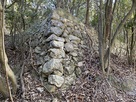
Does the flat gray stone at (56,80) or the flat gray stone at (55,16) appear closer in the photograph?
the flat gray stone at (56,80)

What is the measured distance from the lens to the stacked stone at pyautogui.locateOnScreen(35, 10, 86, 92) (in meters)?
4.58

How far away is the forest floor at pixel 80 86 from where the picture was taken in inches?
168

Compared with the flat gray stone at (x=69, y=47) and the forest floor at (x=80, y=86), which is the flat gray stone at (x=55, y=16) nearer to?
the flat gray stone at (x=69, y=47)

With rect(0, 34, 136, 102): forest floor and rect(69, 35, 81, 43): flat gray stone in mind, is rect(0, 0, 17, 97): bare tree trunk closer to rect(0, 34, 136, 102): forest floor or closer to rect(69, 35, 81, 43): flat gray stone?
rect(0, 34, 136, 102): forest floor

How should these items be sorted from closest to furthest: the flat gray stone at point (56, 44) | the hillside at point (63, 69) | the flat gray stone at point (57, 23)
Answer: the hillside at point (63, 69)
the flat gray stone at point (56, 44)
the flat gray stone at point (57, 23)

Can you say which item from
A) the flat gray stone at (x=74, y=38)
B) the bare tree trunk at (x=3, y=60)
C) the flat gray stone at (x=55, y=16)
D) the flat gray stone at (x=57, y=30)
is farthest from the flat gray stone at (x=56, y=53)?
the bare tree trunk at (x=3, y=60)

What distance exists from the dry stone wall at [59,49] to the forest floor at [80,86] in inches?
5.6

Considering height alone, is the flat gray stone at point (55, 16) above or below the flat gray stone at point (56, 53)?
above

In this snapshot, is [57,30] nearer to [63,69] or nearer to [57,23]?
[57,23]

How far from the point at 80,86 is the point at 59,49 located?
931mm

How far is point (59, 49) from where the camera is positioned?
4.96m

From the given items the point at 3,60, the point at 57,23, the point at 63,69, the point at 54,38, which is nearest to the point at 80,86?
the point at 63,69

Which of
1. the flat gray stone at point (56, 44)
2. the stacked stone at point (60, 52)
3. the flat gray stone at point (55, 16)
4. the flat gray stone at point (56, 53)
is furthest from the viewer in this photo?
the flat gray stone at point (55, 16)

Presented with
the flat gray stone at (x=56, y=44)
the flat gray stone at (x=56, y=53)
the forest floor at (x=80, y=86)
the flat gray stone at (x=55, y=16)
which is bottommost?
the forest floor at (x=80, y=86)
